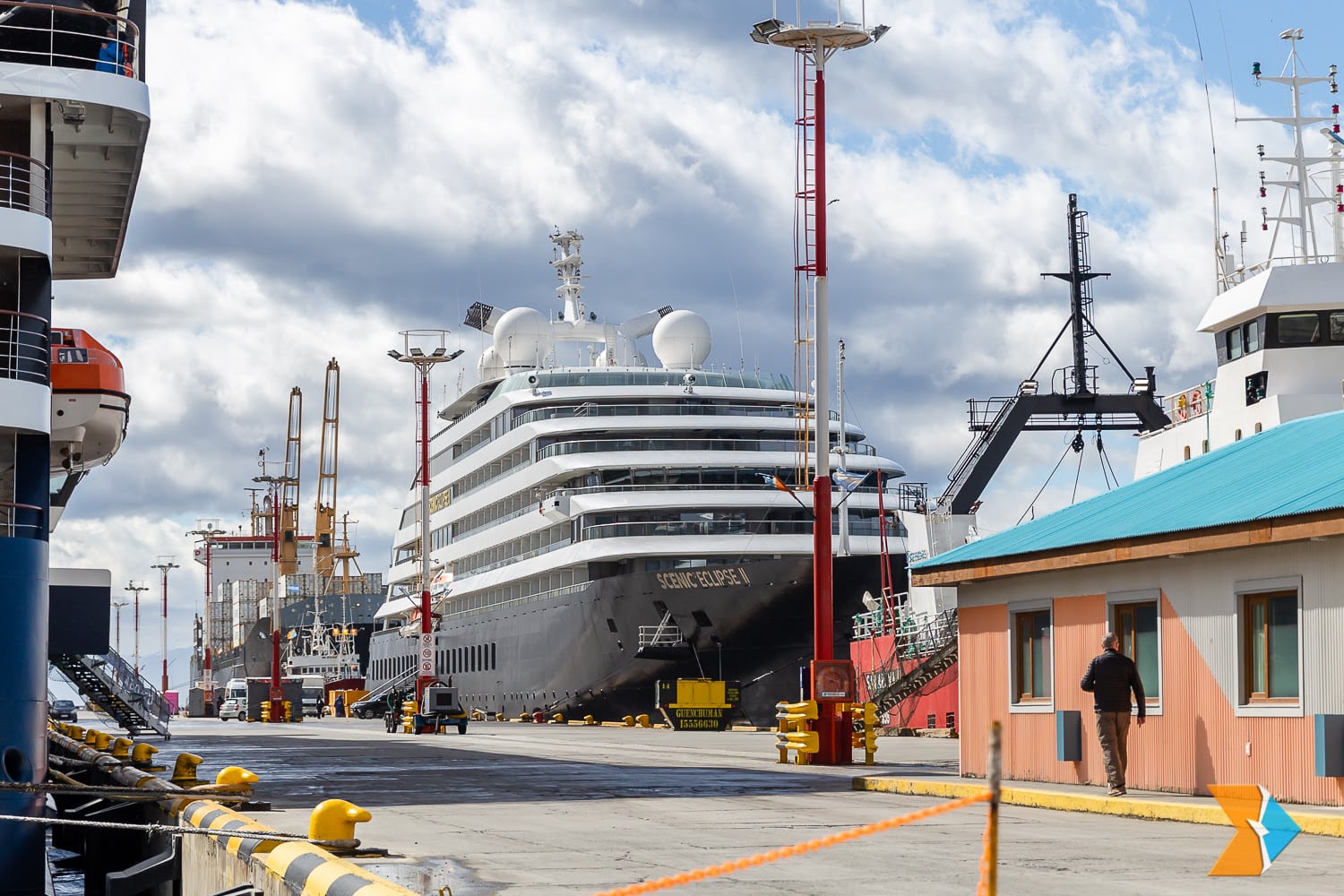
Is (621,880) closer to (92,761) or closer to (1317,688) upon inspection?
(1317,688)

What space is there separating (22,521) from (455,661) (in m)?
50.2

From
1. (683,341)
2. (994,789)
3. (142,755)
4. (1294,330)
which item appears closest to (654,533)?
(683,341)

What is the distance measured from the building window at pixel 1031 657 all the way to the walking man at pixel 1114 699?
261 centimetres

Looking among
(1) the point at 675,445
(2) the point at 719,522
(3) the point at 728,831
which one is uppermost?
(1) the point at 675,445

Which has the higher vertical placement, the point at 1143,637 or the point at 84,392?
the point at 84,392

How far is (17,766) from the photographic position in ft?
52.0

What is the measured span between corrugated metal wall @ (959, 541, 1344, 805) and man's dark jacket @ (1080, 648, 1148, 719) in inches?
24.1

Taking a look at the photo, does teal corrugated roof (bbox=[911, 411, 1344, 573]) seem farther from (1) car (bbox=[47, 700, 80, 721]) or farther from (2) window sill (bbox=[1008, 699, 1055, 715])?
(1) car (bbox=[47, 700, 80, 721])

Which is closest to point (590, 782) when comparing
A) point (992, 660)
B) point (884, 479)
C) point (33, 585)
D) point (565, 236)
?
point (992, 660)

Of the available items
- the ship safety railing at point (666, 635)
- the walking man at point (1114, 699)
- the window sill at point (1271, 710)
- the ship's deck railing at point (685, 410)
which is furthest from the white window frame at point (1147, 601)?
the ship's deck railing at point (685, 410)

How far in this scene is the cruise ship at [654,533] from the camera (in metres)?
45.8

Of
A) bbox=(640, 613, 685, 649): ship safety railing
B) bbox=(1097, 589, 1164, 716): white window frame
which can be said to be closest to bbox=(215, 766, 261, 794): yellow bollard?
bbox=(1097, 589, 1164, 716): white window frame

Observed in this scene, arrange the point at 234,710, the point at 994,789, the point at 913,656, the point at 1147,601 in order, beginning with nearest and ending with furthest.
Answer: the point at 994,789 < the point at 1147,601 < the point at 913,656 < the point at 234,710

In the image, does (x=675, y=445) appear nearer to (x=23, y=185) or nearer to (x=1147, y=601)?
(x=23, y=185)
